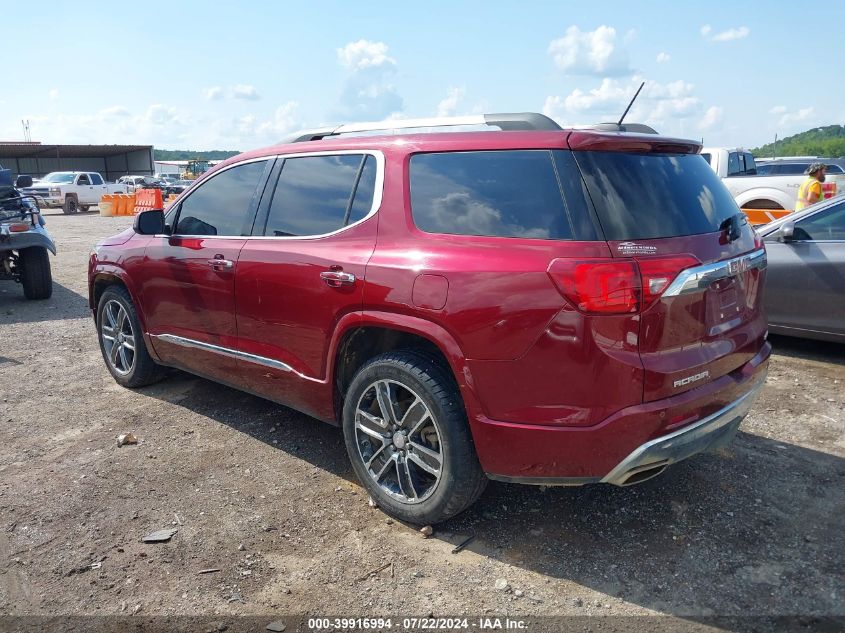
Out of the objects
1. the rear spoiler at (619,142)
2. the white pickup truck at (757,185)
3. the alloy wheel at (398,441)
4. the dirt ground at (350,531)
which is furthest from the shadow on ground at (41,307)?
the white pickup truck at (757,185)

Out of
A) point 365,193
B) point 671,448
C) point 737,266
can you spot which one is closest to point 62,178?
point 365,193

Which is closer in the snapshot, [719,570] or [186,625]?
[186,625]

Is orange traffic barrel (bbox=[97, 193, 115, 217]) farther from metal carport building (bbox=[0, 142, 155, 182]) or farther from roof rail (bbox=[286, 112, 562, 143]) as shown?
metal carport building (bbox=[0, 142, 155, 182])

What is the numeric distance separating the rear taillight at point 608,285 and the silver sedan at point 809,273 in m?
3.84

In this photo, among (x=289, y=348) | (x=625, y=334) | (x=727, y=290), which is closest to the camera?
(x=625, y=334)

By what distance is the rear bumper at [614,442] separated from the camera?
2730mm

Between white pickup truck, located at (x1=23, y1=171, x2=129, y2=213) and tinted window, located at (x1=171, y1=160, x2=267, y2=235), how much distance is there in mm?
29025

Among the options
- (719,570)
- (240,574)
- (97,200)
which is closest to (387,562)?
(240,574)

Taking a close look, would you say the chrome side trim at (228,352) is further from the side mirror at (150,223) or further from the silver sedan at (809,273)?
the silver sedan at (809,273)

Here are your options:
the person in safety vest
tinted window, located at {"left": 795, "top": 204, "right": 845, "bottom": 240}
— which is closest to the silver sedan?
tinted window, located at {"left": 795, "top": 204, "right": 845, "bottom": 240}

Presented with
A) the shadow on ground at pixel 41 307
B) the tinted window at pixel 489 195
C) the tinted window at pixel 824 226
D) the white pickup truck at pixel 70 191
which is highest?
the white pickup truck at pixel 70 191

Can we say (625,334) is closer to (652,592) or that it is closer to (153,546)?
(652,592)

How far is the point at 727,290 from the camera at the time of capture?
3.04 metres

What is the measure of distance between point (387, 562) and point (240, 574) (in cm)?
65
